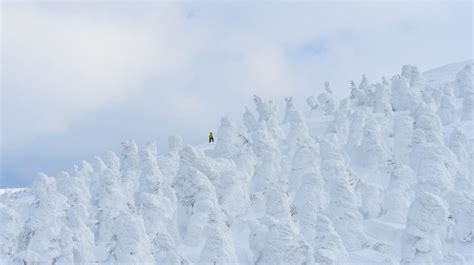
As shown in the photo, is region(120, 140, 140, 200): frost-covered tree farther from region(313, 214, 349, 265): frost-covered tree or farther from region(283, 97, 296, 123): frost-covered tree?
region(313, 214, 349, 265): frost-covered tree

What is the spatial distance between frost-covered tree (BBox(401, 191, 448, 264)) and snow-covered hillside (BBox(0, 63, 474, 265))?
3.1 inches

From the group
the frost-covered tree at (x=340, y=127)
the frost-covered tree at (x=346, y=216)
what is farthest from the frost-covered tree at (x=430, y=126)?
the frost-covered tree at (x=346, y=216)

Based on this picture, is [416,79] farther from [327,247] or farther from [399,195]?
[327,247]

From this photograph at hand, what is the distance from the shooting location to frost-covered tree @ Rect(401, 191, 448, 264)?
152ft

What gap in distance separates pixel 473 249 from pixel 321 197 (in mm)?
15013

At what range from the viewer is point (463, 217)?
163ft

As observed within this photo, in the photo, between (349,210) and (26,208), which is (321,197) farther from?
(26,208)

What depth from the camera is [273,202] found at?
2232 inches

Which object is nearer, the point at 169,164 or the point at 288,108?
the point at 169,164

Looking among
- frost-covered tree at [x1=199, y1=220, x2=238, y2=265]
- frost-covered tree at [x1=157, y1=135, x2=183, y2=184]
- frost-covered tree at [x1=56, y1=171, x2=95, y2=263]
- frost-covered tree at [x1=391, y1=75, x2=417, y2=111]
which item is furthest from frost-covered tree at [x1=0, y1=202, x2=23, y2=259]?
frost-covered tree at [x1=391, y1=75, x2=417, y2=111]

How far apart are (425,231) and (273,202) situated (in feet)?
48.8

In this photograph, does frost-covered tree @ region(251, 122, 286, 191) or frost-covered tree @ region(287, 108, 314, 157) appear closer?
frost-covered tree @ region(251, 122, 286, 191)

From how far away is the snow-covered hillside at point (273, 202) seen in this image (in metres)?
47.1

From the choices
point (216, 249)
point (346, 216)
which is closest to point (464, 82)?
point (346, 216)
